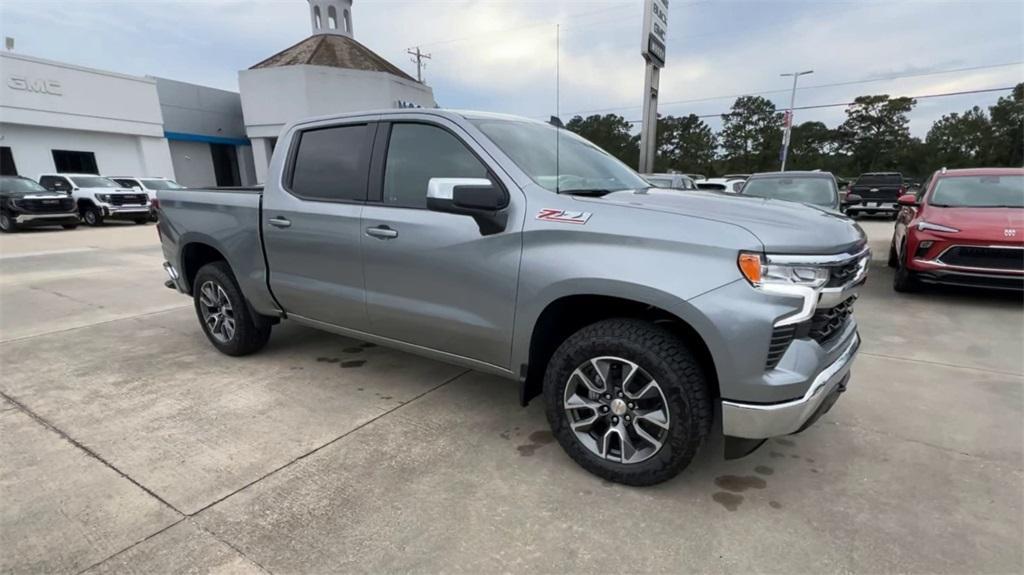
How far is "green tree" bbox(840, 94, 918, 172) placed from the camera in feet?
167

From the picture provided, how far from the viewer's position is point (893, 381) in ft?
12.3

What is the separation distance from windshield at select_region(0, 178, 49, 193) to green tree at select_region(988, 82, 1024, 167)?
64127mm

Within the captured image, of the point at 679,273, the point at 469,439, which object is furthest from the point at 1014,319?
the point at 469,439

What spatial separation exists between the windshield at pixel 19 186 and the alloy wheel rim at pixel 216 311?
51.9ft

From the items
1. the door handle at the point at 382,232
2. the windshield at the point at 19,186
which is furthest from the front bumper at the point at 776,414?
the windshield at the point at 19,186

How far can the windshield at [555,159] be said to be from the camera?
2838 millimetres

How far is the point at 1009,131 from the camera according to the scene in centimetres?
4538

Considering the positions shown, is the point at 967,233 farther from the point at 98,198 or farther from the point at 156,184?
the point at 156,184

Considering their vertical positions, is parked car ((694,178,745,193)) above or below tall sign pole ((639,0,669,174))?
below

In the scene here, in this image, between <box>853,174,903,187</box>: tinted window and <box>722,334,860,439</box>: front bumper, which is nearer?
<box>722,334,860,439</box>: front bumper

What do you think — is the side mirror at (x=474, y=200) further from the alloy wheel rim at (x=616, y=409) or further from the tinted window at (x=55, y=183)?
the tinted window at (x=55, y=183)

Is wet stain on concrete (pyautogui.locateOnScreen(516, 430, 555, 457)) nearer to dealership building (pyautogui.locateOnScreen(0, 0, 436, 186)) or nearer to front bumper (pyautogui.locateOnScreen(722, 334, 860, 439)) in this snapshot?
front bumper (pyautogui.locateOnScreen(722, 334, 860, 439))

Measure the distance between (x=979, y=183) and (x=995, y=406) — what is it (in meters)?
4.66

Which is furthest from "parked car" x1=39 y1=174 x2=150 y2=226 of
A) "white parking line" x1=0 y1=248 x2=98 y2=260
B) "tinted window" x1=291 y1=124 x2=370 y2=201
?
"tinted window" x1=291 y1=124 x2=370 y2=201
